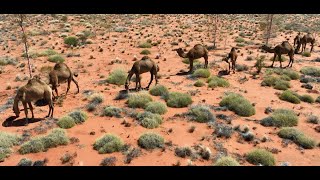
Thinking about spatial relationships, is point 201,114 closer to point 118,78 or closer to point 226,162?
point 226,162

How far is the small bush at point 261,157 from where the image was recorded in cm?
1155

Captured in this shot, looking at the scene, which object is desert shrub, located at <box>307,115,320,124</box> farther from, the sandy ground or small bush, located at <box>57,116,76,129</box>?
small bush, located at <box>57,116,76,129</box>

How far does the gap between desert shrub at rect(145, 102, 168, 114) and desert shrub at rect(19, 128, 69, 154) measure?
182 inches

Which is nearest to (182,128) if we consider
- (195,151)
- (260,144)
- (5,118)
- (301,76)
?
(195,151)

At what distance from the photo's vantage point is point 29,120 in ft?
49.9

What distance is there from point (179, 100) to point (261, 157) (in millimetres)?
6692

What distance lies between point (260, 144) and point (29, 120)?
34.1 ft

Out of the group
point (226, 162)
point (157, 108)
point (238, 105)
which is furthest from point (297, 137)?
point (157, 108)

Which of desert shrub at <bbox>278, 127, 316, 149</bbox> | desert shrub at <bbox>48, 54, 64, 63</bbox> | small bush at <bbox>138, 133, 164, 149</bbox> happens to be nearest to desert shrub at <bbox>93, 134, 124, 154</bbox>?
small bush at <bbox>138, 133, 164, 149</bbox>

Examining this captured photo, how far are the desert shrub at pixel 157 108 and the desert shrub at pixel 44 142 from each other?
462 centimetres

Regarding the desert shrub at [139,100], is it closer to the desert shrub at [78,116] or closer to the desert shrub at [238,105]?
the desert shrub at [78,116]

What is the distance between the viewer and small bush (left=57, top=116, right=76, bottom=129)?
14.5m
